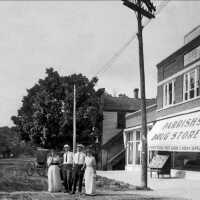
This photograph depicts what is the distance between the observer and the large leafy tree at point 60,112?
50844 mm

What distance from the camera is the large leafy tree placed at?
50844 mm

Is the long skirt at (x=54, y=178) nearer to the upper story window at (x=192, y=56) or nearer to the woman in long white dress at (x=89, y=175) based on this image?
the woman in long white dress at (x=89, y=175)

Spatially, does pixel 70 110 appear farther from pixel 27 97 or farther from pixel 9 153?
pixel 9 153

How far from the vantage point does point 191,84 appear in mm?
28750

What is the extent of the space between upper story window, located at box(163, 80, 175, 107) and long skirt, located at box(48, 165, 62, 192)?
1446 cm

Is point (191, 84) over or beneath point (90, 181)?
over

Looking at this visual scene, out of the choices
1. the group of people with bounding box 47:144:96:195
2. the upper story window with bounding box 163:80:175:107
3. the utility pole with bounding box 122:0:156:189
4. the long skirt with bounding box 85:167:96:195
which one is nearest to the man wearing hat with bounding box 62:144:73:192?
the group of people with bounding box 47:144:96:195

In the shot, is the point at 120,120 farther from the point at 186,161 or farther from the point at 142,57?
the point at 142,57

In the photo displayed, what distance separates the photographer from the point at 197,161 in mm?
27016

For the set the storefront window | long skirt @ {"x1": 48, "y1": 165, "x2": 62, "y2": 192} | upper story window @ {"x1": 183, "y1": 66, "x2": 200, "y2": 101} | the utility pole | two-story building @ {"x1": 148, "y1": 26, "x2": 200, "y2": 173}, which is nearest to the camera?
long skirt @ {"x1": 48, "y1": 165, "x2": 62, "y2": 192}

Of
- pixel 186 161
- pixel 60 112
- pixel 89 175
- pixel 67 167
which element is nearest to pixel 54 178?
pixel 67 167

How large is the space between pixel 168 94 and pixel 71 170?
15.2 m

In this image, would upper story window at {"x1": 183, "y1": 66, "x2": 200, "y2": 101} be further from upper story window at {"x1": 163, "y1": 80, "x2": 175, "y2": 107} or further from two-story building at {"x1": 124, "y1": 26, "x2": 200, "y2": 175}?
upper story window at {"x1": 163, "y1": 80, "x2": 175, "y2": 107}

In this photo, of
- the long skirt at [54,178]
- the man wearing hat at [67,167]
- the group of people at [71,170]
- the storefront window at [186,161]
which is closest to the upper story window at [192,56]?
the storefront window at [186,161]
